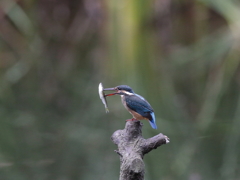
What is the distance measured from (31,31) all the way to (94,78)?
1.41 ft

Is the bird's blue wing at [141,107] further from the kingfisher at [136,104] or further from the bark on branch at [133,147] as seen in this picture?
the bark on branch at [133,147]

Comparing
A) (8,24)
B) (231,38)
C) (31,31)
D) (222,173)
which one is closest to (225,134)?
(222,173)

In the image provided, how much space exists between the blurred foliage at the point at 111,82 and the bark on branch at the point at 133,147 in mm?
774

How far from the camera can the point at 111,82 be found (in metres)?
1.63

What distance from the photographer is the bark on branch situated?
587mm

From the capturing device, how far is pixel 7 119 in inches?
75.5

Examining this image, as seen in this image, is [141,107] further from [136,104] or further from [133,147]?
[133,147]

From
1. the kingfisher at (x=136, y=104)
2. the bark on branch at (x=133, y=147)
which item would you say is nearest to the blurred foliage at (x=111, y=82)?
the kingfisher at (x=136, y=104)

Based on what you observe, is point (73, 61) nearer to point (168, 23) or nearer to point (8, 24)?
point (8, 24)

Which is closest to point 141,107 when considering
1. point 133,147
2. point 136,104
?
point 136,104

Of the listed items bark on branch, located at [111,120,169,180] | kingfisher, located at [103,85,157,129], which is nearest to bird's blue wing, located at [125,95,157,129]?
kingfisher, located at [103,85,157,129]

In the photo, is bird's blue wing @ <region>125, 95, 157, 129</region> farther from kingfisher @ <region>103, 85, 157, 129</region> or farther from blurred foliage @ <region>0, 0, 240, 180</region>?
blurred foliage @ <region>0, 0, 240, 180</region>

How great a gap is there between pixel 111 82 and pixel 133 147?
100 centimetres

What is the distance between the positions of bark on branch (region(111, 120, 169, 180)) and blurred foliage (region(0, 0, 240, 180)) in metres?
0.77
